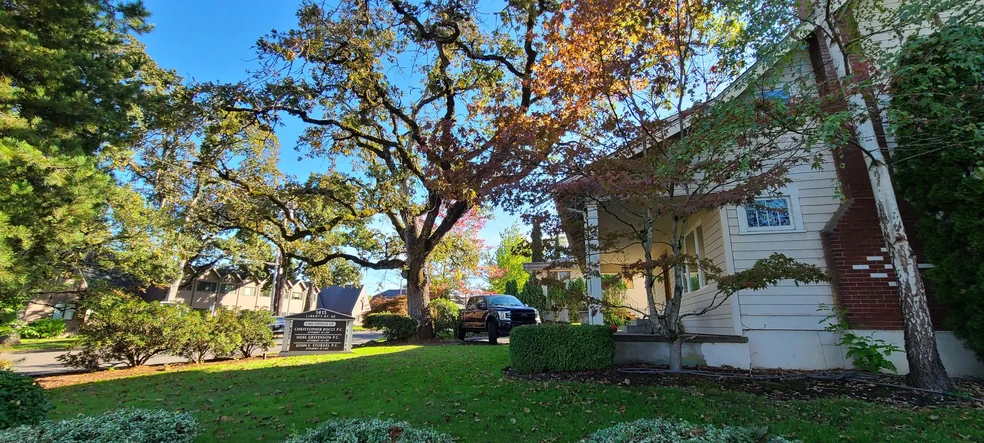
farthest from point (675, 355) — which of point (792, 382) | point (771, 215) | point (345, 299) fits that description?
point (345, 299)

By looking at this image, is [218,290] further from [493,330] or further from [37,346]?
[493,330]

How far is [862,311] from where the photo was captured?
7.05 meters

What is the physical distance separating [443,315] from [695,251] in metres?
11.8

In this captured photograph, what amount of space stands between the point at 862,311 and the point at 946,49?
417cm

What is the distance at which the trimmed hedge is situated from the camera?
6949 mm

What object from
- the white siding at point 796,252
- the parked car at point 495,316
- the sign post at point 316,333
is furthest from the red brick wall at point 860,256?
the sign post at point 316,333

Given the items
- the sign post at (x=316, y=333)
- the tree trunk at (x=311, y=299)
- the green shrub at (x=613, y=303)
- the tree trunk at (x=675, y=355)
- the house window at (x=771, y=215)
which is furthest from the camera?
the tree trunk at (x=311, y=299)

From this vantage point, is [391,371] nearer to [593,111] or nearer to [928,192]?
[593,111]

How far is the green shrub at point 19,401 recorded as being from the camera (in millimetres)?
3514

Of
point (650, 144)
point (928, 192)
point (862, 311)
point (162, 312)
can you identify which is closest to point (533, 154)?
point (650, 144)

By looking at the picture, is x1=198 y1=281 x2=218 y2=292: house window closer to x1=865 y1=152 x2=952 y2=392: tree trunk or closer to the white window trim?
the white window trim

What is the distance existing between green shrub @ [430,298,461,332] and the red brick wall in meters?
13.7

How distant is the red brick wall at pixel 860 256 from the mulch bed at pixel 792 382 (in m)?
1.12

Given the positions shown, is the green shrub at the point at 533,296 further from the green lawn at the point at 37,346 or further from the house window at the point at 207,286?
the house window at the point at 207,286
